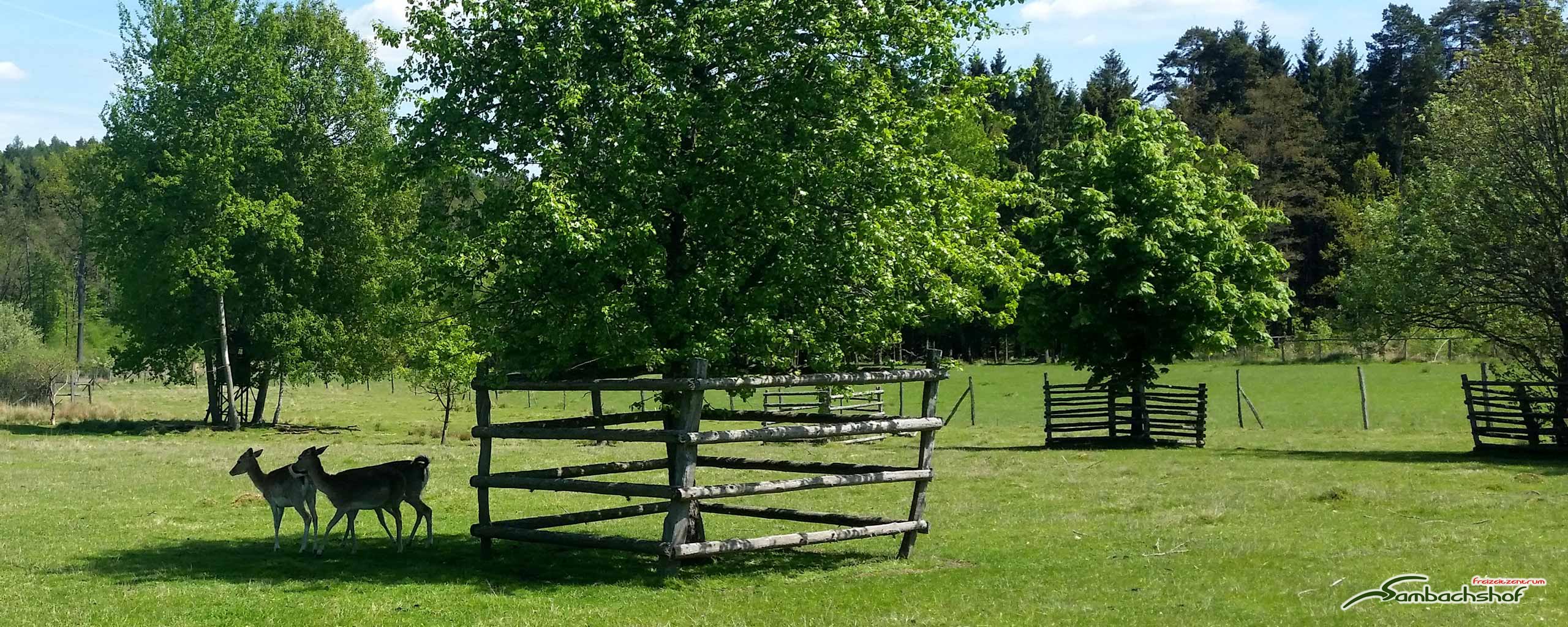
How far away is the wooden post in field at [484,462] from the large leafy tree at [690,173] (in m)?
0.86

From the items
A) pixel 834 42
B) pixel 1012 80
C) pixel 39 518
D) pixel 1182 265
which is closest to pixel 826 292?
pixel 834 42

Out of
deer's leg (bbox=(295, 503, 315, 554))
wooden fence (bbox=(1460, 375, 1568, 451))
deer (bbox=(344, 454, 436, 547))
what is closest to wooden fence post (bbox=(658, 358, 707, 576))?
deer (bbox=(344, 454, 436, 547))

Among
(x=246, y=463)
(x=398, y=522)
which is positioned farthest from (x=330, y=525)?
(x=246, y=463)

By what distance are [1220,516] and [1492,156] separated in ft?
58.1

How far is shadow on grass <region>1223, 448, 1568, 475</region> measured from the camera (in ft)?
94.8

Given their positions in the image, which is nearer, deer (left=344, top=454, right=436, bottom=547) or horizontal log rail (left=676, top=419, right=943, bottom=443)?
horizontal log rail (left=676, top=419, right=943, bottom=443)

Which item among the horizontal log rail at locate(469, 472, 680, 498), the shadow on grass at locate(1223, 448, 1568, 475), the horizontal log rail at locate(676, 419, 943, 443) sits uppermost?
the horizontal log rail at locate(676, 419, 943, 443)

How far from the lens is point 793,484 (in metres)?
14.5

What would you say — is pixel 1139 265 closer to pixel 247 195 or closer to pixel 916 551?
pixel 916 551

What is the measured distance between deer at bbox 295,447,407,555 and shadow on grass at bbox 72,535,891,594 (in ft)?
1.66

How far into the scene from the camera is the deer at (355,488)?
659 inches

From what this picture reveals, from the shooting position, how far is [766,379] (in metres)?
14.4

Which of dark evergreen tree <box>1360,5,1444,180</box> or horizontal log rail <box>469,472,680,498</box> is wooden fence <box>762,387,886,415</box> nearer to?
horizontal log rail <box>469,472,680,498</box>

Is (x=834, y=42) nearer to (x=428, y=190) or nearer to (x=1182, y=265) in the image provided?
(x=428, y=190)
